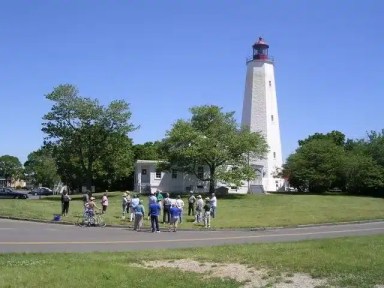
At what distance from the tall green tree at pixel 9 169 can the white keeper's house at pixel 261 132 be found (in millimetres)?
104221

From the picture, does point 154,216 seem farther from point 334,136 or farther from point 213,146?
point 334,136

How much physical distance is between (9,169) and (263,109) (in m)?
113

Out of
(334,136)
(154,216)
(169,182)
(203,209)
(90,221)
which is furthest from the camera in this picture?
(334,136)

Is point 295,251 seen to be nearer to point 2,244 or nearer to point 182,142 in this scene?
point 2,244

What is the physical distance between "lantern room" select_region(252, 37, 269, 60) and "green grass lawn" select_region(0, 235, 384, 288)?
53.3m

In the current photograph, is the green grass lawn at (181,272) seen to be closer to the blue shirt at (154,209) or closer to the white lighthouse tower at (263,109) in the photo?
the blue shirt at (154,209)

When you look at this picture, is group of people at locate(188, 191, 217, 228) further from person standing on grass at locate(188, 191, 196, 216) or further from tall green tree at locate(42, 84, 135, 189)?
tall green tree at locate(42, 84, 135, 189)

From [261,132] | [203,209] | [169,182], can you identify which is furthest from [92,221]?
[261,132]

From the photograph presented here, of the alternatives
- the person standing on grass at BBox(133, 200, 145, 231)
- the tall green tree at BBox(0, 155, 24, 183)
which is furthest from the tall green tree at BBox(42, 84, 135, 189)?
the tall green tree at BBox(0, 155, 24, 183)

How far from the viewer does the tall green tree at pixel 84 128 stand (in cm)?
5669

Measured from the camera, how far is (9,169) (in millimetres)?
158125

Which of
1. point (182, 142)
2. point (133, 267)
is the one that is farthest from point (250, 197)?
point (133, 267)

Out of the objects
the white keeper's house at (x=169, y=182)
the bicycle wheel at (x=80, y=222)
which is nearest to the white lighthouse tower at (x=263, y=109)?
the white keeper's house at (x=169, y=182)

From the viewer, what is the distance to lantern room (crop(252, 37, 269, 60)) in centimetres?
6700
